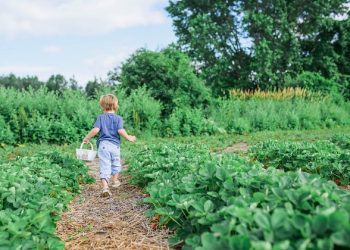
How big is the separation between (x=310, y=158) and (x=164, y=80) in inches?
368

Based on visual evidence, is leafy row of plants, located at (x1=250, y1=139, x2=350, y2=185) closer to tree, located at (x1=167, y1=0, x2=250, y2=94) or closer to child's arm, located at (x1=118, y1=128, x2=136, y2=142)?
child's arm, located at (x1=118, y1=128, x2=136, y2=142)

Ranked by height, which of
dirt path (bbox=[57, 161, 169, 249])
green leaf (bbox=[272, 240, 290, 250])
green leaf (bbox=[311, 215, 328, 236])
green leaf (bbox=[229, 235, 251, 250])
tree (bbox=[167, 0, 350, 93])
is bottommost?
dirt path (bbox=[57, 161, 169, 249])

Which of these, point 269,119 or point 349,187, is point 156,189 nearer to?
point 349,187

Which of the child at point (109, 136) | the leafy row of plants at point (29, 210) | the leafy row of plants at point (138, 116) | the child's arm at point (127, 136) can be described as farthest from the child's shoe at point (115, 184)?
the leafy row of plants at point (138, 116)

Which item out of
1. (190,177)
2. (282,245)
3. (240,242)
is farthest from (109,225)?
(282,245)

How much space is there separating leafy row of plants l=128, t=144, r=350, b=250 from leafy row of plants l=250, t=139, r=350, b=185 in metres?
2.41

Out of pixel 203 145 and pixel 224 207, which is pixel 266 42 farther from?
pixel 224 207

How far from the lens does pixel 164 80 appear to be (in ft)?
49.5

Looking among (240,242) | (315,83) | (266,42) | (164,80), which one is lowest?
(240,242)

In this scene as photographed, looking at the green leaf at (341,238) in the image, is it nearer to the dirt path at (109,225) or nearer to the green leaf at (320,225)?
the green leaf at (320,225)

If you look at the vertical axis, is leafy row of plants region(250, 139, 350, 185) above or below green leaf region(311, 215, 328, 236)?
below

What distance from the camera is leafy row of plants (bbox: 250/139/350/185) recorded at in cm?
555

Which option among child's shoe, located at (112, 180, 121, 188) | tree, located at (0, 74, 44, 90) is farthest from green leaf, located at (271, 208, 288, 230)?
tree, located at (0, 74, 44, 90)

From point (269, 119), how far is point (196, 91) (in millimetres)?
2882
